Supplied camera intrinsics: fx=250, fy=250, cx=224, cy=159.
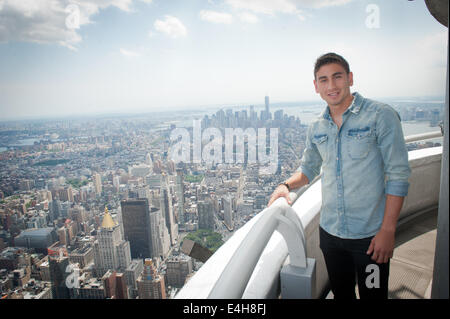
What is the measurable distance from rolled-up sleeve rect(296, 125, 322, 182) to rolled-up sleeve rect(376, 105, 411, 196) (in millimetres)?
342

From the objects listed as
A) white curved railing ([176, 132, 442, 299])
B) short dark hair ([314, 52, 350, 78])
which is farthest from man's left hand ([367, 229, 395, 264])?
short dark hair ([314, 52, 350, 78])

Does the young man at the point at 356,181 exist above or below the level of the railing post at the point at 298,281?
above

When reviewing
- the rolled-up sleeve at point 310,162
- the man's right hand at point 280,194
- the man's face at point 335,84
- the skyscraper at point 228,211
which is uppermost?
the man's face at point 335,84

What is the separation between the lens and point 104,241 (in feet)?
11.0

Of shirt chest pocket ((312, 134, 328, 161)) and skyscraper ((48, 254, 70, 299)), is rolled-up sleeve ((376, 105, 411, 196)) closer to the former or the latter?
shirt chest pocket ((312, 134, 328, 161))

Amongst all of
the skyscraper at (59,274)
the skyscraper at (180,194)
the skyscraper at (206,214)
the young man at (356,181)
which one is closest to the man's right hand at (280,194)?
the young man at (356,181)

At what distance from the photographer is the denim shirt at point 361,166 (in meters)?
0.88

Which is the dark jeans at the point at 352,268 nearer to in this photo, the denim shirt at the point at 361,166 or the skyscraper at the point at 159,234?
the denim shirt at the point at 361,166

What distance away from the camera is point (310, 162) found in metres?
1.23

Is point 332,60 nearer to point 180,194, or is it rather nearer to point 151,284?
point 151,284

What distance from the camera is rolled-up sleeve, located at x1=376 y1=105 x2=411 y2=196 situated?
0.87 meters
